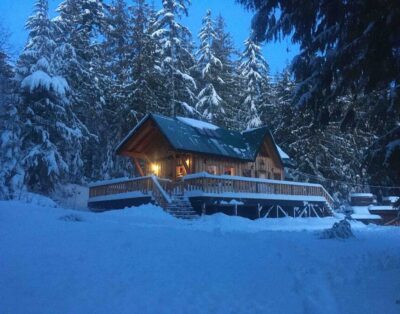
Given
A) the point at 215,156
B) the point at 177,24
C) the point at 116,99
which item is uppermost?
the point at 177,24

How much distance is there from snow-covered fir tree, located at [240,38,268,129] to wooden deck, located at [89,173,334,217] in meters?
19.2

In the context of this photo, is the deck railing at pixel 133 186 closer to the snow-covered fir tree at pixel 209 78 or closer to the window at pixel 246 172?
the window at pixel 246 172

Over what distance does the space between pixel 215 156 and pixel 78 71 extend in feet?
50.4

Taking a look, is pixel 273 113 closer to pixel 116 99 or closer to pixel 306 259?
pixel 116 99

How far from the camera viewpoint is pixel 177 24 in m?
37.7

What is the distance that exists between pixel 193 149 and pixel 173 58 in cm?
1724

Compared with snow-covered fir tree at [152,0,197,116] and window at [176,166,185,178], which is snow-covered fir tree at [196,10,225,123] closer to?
snow-covered fir tree at [152,0,197,116]

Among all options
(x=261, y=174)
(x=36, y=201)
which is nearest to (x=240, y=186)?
(x=261, y=174)

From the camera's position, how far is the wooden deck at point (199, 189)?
62.5ft

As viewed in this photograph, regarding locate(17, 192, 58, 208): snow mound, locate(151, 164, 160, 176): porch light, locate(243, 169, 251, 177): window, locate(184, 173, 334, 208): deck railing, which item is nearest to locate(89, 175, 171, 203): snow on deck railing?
locate(184, 173, 334, 208): deck railing

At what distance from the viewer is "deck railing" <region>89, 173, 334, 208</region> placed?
19109 millimetres

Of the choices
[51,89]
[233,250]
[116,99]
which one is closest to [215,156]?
[51,89]

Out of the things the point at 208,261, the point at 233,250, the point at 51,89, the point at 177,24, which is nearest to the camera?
the point at 208,261

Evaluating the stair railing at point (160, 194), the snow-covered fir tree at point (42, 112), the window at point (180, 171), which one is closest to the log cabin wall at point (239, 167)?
the window at point (180, 171)
